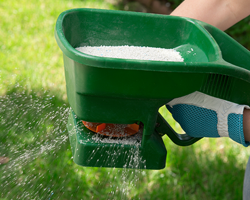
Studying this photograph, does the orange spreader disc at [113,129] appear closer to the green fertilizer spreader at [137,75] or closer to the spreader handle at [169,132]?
the green fertilizer spreader at [137,75]

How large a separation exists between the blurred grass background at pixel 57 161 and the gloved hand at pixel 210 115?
0.82m

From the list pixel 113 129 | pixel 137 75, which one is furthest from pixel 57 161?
pixel 137 75

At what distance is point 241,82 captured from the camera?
0.90 m

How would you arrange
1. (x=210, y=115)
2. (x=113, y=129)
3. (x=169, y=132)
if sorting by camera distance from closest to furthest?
(x=210, y=115), (x=113, y=129), (x=169, y=132)

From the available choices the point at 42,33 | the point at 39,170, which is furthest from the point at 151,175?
the point at 42,33

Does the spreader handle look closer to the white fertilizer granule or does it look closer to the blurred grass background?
the white fertilizer granule

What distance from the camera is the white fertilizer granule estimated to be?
106 centimetres

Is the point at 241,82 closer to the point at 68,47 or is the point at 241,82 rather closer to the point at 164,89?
the point at 164,89

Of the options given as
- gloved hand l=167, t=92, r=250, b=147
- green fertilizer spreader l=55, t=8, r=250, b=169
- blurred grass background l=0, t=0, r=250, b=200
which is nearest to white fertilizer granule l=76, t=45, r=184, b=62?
green fertilizer spreader l=55, t=8, r=250, b=169

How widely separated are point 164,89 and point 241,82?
0.83 feet

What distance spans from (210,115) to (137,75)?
36cm

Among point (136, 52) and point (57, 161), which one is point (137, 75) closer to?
point (136, 52)

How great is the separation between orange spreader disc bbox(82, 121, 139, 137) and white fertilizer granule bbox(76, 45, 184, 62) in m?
0.27

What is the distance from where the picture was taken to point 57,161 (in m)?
1.82
